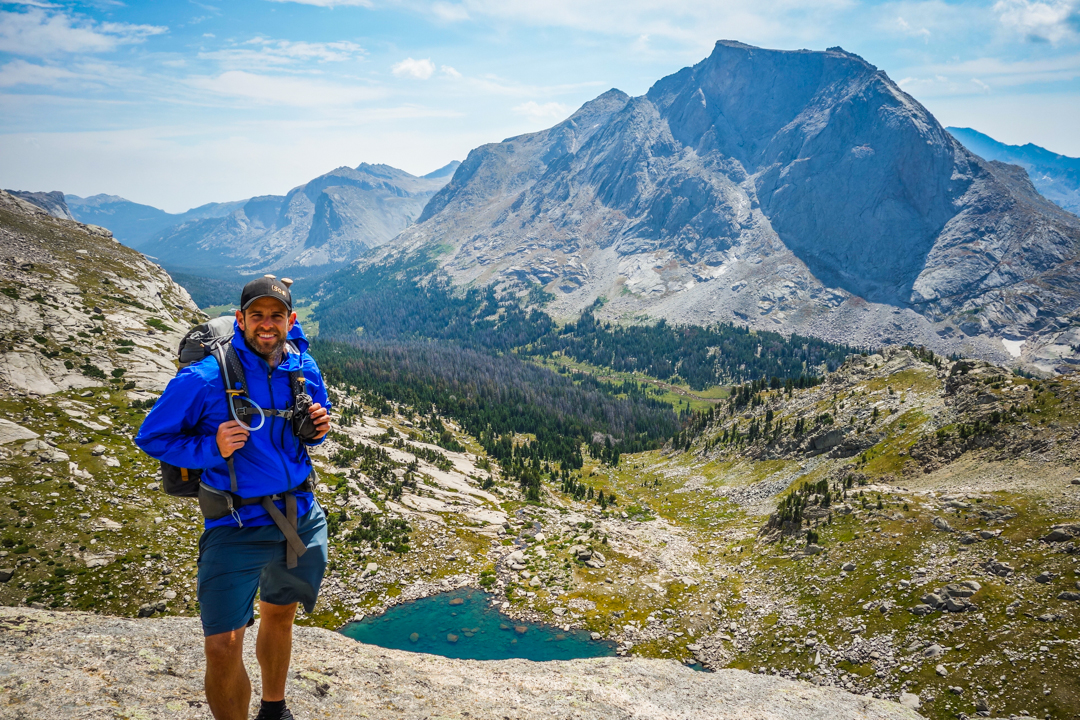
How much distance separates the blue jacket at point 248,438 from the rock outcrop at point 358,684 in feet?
25.0

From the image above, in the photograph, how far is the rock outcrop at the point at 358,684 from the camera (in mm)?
11359

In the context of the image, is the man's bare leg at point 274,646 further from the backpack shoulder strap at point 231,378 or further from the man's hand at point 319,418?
the man's hand at point 319,418

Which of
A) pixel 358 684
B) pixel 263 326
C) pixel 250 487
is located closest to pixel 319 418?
pixel 250 487

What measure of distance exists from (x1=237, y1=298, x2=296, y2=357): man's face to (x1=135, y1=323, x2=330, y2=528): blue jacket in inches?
5.9

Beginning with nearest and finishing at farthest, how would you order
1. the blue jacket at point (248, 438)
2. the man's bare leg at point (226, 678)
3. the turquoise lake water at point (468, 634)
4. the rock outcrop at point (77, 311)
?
the blue jacket at point (248, 438), the man's bare leg at point (226, 678), the turquoise lake water at point (468, 634), the rock outcrop at point (77, 311)

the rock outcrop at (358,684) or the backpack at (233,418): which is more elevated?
the backpack at (233,418)

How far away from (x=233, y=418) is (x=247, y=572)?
7.87ft

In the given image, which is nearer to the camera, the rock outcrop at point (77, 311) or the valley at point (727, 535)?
the valley at point (727, 535)

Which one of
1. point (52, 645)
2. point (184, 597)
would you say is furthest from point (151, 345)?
point (52, 645)

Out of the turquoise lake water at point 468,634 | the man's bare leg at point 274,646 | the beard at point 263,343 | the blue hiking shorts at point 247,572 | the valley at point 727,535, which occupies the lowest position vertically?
the turquoise lake water at point 468,634

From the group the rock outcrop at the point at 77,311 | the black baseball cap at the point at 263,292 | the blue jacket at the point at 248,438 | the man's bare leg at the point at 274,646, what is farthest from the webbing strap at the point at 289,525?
the rock outcrop at the point at 77,311

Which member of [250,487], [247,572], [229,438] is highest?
[229,438]

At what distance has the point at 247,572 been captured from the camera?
25.0 ft

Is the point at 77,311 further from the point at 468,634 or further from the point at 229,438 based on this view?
the point at 229,438
